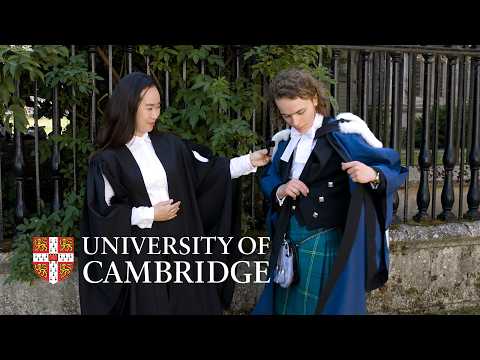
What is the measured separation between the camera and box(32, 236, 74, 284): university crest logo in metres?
3.79

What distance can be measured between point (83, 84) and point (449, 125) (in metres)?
2.76

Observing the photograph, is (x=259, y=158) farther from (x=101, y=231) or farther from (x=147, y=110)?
(x=101, y=231)

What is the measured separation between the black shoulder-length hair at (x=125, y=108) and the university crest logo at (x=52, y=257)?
38.8 inches

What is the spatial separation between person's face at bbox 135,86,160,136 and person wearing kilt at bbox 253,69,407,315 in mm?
576

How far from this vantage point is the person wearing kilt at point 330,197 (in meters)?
3.06

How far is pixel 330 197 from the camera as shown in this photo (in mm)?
3129

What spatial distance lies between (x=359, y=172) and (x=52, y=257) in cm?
A: 197

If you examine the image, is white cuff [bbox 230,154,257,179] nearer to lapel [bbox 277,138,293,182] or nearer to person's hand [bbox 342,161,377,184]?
lapel [bbox 277,138,293,182]

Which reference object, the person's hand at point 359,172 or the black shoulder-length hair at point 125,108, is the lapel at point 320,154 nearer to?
the person's hand at point 359,172

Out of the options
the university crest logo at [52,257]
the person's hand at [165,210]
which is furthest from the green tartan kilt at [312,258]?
the university crest logo at [52,257]

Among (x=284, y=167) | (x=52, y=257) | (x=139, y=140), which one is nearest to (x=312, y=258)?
(x=284, y=167)

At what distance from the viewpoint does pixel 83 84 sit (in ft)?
12.5

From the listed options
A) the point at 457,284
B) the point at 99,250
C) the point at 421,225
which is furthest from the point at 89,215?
the point at 457,284

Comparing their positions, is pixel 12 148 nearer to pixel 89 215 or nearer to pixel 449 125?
pixel 89 215
